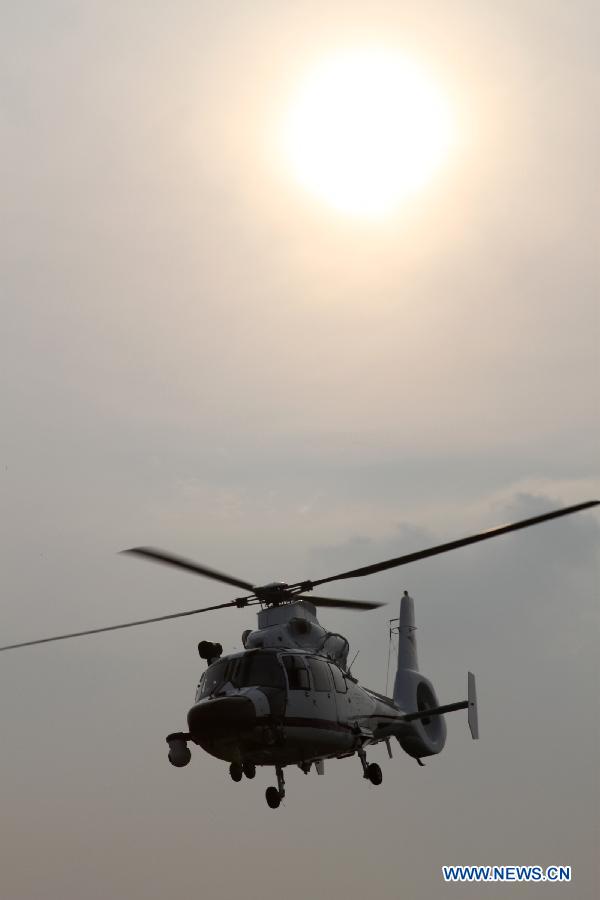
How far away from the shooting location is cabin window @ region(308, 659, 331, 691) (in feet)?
127

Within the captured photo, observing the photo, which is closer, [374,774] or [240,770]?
[240,770]

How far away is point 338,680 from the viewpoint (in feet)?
132

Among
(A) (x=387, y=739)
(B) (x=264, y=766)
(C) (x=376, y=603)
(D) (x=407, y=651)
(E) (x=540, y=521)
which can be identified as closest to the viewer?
(E) (x=540, y=521)

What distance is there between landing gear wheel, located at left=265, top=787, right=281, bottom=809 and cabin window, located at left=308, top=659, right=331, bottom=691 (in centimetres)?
355

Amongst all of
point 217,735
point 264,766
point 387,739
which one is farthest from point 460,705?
point 217,735

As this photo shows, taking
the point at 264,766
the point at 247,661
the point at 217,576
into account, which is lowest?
→ the point at 264,766

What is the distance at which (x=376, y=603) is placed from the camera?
40.4 metres

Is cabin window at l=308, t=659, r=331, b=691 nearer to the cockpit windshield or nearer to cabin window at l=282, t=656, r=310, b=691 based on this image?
cabin window at l=282, t=656, r=310, b=691

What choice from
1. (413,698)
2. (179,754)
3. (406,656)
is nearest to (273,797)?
(179,754)

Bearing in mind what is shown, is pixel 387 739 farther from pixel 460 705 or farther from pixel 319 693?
pixel 319 693

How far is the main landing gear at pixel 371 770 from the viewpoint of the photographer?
134 feet

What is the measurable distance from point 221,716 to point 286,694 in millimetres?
2951

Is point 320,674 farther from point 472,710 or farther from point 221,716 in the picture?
point 472,710

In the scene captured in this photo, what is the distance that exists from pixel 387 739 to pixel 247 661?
8138 mm
